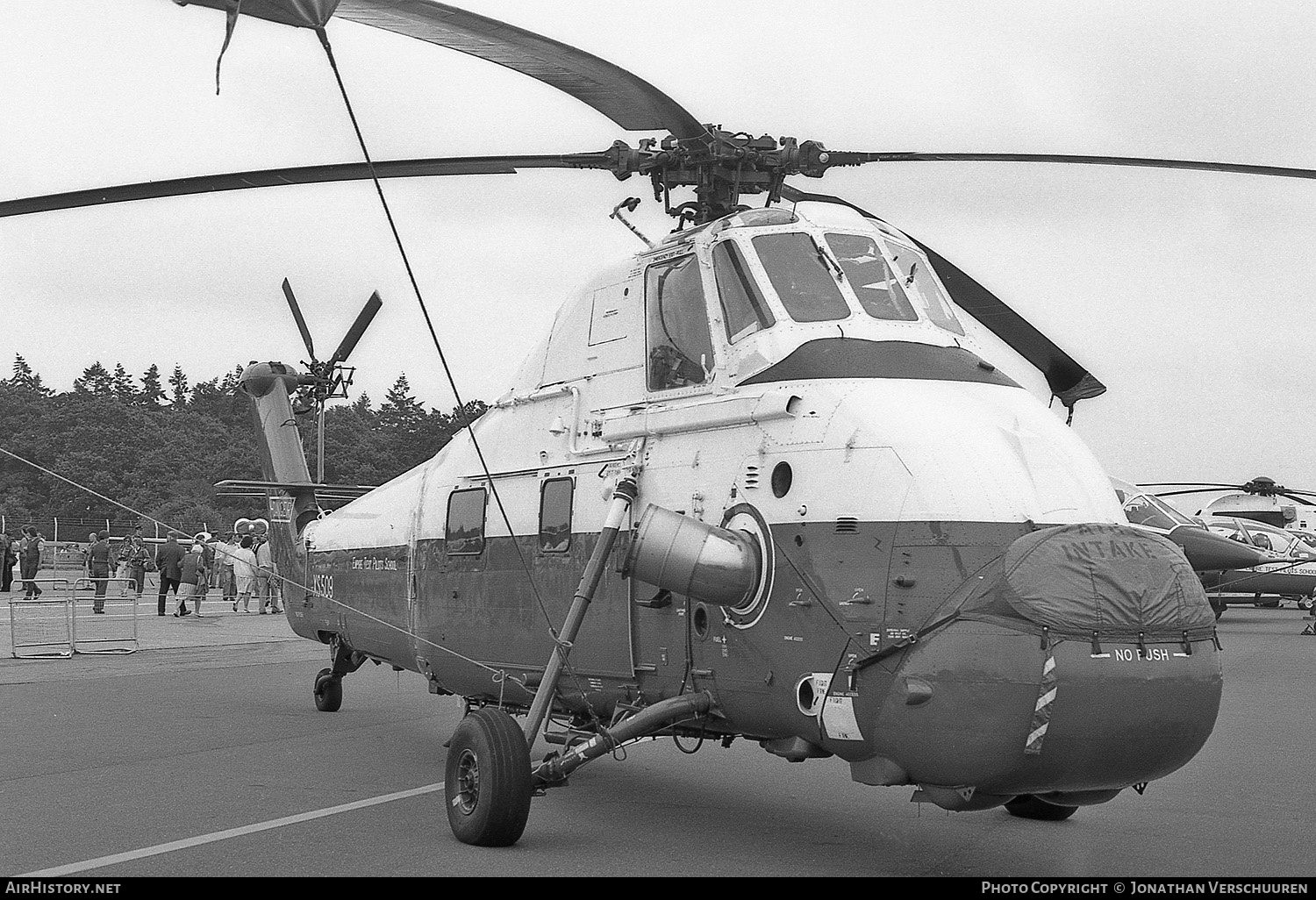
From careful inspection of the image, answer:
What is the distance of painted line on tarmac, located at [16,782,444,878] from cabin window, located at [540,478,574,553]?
7.42 feet

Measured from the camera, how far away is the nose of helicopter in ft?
19.5

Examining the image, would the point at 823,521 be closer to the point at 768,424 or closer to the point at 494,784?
the point at 768,424

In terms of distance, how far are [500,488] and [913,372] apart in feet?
12.3

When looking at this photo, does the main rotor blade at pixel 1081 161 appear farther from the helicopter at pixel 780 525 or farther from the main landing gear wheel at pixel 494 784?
the main landing gear wheel at pixel 494 784

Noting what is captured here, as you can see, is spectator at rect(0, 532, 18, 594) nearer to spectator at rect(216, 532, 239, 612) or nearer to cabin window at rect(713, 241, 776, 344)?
spectator at rect(216, 532, 239, 612)

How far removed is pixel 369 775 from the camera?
34.4 feet

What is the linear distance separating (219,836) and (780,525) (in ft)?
13.4

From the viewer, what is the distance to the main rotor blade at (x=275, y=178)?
7.97 metres

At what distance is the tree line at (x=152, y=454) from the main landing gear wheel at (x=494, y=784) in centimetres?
5919

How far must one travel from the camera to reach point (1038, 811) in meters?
8.45

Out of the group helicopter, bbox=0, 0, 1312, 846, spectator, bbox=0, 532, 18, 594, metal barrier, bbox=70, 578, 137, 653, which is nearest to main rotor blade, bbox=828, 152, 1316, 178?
helicopter, bbox=0, 0, 1312, 846

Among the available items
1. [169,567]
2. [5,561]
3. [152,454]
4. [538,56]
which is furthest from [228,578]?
[152,454]

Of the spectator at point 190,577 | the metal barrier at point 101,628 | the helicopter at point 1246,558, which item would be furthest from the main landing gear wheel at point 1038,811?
the spectator at point 190,577

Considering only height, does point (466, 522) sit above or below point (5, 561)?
above
